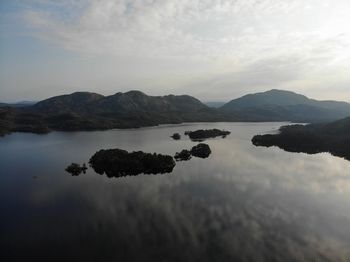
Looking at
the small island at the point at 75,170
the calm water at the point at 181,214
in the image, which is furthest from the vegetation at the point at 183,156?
the small island at the point at 75,170

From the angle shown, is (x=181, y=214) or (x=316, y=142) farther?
(x=316, y=142)

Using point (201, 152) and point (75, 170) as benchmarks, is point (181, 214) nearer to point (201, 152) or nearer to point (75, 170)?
point (75, 170)

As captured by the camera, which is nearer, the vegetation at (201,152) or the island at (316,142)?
the vegetation at (201,152)

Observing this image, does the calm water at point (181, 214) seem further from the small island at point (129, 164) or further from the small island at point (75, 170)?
the small island at point (129, 164)

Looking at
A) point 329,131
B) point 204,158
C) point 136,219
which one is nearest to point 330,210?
point 136,219

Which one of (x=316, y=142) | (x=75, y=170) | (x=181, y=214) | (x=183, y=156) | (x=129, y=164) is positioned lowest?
(x=181, y=214)

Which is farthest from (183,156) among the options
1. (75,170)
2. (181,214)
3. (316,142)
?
(316,142)

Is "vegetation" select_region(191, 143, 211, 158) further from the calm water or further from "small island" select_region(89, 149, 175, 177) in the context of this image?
"small island" select_region(89, 149, 175, 177)
